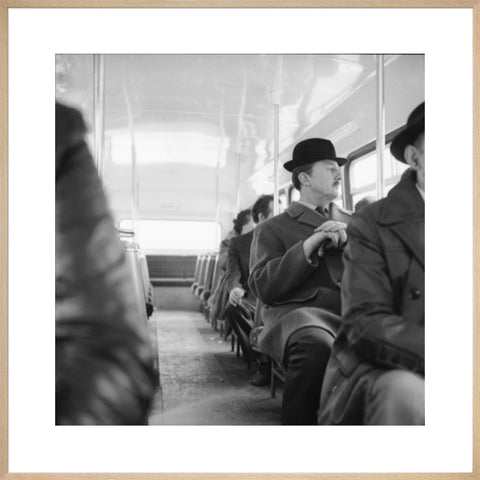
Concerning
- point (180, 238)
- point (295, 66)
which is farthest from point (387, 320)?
point (295, 66)

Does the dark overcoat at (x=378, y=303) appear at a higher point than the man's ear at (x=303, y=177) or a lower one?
lower

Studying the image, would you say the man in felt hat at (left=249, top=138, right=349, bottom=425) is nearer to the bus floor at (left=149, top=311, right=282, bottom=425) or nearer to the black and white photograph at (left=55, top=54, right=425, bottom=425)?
the black and white photograph at (left=55, top=54, right=425, bottom=425)

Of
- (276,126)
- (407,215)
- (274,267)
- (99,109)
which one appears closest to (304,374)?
(274,267)

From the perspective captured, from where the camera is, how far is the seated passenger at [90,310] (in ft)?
6.25

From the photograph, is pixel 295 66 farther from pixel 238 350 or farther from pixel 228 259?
pixel 238 350

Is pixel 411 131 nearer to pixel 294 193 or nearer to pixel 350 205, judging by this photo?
pixel 350 205

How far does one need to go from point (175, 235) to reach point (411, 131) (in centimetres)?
94

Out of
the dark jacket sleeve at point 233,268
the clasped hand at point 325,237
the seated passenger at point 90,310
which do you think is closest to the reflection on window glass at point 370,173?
the clasped hand at point 325,237

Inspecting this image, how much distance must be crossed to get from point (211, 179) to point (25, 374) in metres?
0.97

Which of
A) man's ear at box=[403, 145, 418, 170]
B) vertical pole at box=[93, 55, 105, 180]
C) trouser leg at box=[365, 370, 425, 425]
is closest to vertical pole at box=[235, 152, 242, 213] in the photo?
vertical pole at box=[93, 55, 105, 180]

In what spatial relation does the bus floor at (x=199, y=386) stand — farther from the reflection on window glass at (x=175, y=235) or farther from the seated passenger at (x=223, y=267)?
the reflection on window glass at (x=175, y=235)

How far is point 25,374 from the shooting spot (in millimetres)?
1907

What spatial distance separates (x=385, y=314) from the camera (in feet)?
6.03

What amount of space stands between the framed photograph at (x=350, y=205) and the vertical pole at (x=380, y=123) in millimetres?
82
